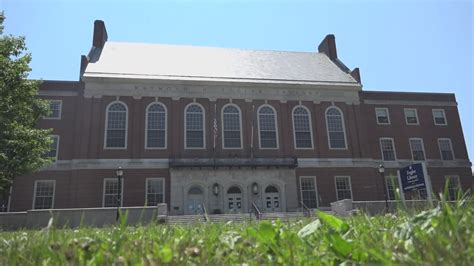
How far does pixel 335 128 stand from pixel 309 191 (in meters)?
7.31

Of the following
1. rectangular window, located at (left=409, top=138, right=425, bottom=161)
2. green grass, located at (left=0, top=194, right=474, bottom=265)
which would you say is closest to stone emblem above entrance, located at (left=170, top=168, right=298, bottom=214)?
rectangular window, located at (left=409, top=138, right=425, bottom=161)

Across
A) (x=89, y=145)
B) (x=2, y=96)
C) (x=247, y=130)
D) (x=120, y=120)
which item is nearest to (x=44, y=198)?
(x=89, y=145)

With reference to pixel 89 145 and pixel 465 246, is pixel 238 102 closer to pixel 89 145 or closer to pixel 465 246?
pixel 89 145

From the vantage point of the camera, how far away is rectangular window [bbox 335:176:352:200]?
33188 mm

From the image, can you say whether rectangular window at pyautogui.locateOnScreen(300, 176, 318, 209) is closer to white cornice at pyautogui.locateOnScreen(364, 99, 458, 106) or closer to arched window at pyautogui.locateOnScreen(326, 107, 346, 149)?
arched window at pyautogui.locateOnScreen(326, 107, 346, 149)

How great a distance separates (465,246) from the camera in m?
1.61

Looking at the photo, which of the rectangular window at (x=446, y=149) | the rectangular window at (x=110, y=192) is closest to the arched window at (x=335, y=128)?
the rectangular window at (x=446, y=149)

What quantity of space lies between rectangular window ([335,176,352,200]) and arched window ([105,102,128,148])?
67.1 feet

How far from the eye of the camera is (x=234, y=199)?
31562mm

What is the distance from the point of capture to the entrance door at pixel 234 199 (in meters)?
31.2

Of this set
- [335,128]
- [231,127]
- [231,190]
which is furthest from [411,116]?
[231,190]

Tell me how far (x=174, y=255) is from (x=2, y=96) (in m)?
20.3

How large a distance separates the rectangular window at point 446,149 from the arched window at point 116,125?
33.7 m

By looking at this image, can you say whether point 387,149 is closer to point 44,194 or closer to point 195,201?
point 195,201
